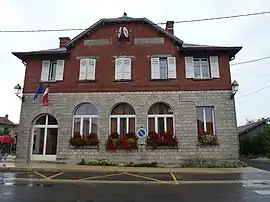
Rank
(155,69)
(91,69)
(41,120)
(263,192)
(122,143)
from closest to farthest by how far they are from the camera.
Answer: (263,192)
(122,143)
(155,69)
(41,120)
(91,69)

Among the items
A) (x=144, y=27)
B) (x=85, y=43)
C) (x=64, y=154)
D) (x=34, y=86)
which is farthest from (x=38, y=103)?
(x=144, y=27)

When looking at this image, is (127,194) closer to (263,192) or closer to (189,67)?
(263,192)

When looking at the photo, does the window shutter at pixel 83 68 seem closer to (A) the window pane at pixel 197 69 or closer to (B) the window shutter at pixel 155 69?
(B) the window shutter at pixel 155 69

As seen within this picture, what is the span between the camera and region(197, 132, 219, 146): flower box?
49.9ft

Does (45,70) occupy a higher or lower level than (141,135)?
higher

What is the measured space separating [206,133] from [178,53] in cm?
550

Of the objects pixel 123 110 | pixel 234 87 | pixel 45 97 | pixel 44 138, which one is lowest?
pixel 44 138

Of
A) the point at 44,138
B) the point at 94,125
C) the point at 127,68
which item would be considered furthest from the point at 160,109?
the point at 44,138

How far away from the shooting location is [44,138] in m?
16.5

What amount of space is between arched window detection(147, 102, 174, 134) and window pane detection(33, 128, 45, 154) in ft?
23.2

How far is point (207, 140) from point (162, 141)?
2.72 m

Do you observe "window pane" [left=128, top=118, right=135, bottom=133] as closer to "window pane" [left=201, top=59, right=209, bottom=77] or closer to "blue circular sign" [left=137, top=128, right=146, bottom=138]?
"blue circular sign" [left=137, top=128, right=146, bottom=138]

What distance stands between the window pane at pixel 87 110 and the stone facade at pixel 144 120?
0.33 meters

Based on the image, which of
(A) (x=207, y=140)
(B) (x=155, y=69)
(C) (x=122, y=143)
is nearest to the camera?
(A) (x=207, y=140)
